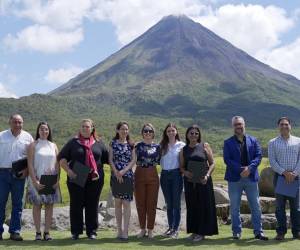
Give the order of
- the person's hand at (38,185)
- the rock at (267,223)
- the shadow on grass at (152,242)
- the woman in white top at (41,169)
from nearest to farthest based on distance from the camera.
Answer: the shadow on grass at (152,242)
the person's hand at (38,185)
the woman in white top at (41,169)
the rock at (267,223)

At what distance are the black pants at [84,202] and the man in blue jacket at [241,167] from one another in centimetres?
261

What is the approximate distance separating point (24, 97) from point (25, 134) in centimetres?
17670

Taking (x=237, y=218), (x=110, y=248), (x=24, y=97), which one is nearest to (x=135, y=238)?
(x=110, y=248)

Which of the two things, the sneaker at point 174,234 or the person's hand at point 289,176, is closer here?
the person's hand at point 289,176

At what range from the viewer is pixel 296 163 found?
10.4 m

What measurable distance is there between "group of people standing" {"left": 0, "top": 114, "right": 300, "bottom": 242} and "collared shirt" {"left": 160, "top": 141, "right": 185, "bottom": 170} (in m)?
0.02

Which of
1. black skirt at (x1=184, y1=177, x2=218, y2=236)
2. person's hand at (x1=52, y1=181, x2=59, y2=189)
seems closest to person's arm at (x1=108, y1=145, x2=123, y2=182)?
person's hand at (x1=52, y1=181, x2=59, y2=189)

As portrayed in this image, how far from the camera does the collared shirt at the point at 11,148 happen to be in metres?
10.3

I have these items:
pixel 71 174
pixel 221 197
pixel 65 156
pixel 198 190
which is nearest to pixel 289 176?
pixel 198 190

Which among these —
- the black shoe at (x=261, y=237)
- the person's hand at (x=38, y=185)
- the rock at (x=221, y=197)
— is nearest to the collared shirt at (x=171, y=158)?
the black shoe at (x=261, y=237)

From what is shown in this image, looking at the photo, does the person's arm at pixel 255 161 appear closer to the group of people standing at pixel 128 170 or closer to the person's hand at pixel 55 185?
the group of people standing at pixel 128 170

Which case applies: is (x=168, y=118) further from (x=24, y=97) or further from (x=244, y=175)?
(x=244, y=175)

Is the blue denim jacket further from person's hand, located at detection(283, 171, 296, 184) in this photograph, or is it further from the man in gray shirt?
person's hand, located at detection(283, 171, 296, 184)

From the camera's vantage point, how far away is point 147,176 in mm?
10617
